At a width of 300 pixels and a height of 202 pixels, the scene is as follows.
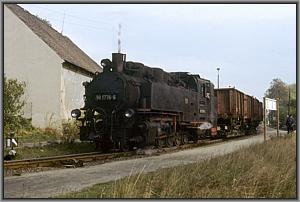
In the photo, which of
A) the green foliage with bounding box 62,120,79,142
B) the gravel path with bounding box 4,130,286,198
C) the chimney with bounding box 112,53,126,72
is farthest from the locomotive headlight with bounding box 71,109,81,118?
the gravel path with bounding box 4,130,286,198

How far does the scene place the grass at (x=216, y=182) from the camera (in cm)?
817

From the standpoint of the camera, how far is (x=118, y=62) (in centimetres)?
1780

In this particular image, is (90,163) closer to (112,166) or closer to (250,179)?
(112,166)

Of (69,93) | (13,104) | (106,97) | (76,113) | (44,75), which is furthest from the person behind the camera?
(69,93)

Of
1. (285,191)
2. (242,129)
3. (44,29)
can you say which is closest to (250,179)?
(285,191)

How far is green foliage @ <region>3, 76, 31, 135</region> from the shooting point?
791 inches

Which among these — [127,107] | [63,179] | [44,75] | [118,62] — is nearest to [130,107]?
[127,107]

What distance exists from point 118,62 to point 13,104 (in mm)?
6324

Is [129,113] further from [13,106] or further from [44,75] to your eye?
[44,75]

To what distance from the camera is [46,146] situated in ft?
60.4

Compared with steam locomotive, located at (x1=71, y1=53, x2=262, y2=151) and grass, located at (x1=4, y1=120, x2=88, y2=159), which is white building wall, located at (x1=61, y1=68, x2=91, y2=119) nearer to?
grass, located at (x1=4, y1=120, x2=88, y2=159)

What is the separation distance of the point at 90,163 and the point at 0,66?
18.6ft

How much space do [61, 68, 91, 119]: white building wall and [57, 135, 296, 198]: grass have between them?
53.4 ft

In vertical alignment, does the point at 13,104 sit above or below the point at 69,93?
below
